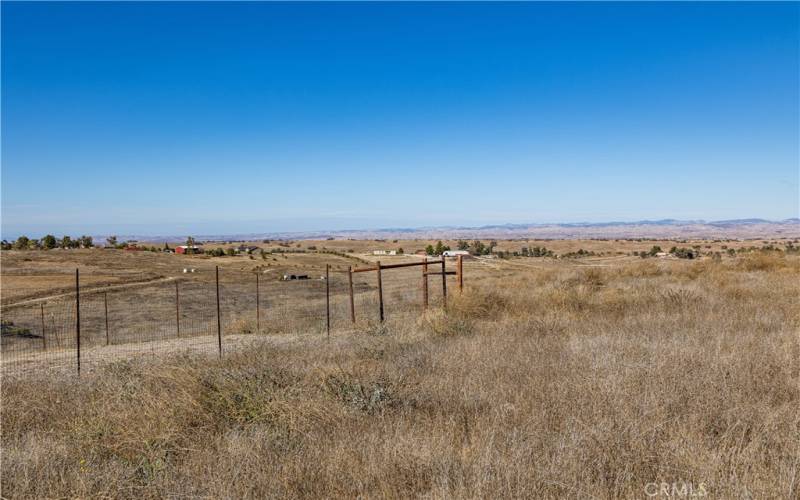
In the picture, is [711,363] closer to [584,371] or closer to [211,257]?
[584,371]

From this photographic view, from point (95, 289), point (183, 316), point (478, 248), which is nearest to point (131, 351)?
point (183, 316)

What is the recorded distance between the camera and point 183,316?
26125mm

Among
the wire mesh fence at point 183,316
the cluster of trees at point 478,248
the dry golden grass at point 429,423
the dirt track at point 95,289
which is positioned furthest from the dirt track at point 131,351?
the cluster of trees at point 478,248

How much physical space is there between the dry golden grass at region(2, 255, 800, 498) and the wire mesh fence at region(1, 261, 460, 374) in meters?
4.99

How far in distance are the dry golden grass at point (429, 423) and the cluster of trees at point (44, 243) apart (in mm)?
55233

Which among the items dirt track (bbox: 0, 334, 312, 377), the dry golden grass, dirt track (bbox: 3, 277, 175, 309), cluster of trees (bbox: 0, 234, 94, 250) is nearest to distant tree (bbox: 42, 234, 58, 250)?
cluster of trees (bbox: 0, 234, 94, 250)

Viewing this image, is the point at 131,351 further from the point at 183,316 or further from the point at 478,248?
the point at 478,248

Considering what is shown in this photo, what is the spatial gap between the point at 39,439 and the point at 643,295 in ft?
53.9

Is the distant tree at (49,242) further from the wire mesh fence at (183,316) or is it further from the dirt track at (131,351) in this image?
the dirt track at (131,351)

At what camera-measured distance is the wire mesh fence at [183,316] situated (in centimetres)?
1535

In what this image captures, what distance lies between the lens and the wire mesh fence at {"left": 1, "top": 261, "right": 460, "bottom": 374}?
15352 millimetres

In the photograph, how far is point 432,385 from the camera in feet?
24.0

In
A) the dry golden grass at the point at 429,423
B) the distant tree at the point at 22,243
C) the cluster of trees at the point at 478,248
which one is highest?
the distant tree at the point at 22,243

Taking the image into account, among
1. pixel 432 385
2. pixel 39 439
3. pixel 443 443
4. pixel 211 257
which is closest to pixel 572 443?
pixel 443 443
